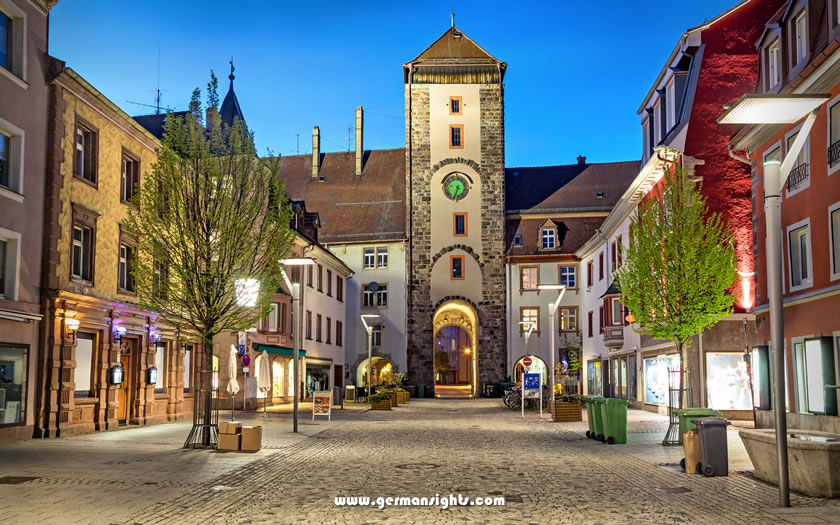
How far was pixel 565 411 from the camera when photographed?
3039 cm

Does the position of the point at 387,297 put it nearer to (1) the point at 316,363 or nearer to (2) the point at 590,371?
(1) the point at 316,363

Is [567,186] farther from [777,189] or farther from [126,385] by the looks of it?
[777,189]

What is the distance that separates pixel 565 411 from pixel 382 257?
107ft

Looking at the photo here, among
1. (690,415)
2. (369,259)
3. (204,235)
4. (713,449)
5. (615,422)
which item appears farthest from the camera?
(369,259)

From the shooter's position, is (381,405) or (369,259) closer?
(381,405)

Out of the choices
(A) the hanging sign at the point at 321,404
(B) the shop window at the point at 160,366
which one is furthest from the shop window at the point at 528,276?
(B) the shop window at the point at 160,366

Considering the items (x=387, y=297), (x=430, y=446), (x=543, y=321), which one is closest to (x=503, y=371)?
Result: (x=543, y=321)


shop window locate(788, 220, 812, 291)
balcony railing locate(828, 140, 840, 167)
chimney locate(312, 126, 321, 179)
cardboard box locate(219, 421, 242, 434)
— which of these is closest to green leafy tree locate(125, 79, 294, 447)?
cardboard box locate(219, 421, 242, 434)

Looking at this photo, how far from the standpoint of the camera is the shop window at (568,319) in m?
58.8

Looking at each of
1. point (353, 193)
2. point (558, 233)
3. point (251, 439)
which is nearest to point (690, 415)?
point (251, 439)

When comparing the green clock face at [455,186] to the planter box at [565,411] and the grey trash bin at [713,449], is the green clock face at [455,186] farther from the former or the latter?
the grey trash bin at [713,449]

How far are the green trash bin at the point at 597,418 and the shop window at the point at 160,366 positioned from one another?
44.2 feet

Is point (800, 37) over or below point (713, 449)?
over

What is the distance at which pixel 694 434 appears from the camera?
14.6m
